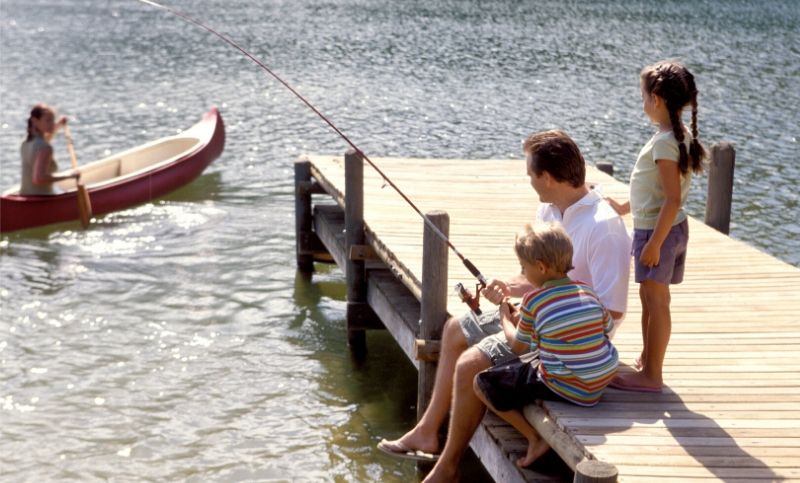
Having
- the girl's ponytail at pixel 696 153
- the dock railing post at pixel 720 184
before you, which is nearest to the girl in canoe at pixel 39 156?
the dock railing post at pixel 720 184

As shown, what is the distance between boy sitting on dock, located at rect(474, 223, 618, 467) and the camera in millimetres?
4867

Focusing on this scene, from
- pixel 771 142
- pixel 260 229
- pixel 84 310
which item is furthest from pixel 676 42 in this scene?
pixel 84 310

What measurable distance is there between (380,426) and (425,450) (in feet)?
7.90

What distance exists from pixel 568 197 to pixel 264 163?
39.4 ft

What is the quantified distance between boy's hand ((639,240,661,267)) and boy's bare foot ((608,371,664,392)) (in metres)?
0.54

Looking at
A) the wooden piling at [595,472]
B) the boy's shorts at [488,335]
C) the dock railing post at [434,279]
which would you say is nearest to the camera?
the wooden piling at [595,472]

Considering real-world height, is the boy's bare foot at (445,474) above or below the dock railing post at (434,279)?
below

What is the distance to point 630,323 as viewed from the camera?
A: 6523 millimetres

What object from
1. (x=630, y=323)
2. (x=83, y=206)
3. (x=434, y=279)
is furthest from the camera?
(x=83, y=206)

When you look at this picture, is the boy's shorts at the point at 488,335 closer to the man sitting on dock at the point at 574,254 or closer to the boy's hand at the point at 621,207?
the man sitting on dock at the point at 574,254

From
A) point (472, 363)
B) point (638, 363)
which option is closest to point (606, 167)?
point (638, 363)

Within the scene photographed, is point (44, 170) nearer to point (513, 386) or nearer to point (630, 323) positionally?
point (630, 323)

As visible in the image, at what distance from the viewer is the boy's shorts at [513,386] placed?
5.11 meters

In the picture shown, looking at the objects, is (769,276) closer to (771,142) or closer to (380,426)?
(380,426)
